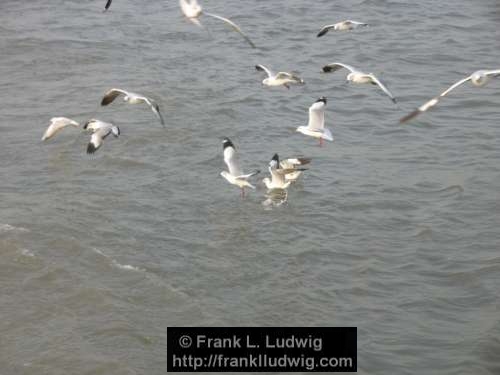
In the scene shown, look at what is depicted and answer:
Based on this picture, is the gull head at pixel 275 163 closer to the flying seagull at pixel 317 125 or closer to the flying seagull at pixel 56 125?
the flying seagull at pixel 317 125

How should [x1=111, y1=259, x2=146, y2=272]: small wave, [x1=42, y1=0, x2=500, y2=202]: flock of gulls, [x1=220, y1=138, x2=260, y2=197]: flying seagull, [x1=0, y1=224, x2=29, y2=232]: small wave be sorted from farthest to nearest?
[x1=220, y1=138, x2=260, y2=197]: flying seagull → [x1=42, y1=0, x2=500, y2=202]: flock of gulls → [x1=0, y1=224, x2=29, y2=232]: small wave → [x1=111, y1=259, x2=146, y2=272]: small wave

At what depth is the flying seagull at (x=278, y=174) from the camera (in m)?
11.1

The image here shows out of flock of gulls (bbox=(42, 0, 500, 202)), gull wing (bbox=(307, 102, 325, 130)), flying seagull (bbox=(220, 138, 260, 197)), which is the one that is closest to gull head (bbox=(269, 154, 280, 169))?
flock of gulls (bbox=(42, 0, 500, 202))

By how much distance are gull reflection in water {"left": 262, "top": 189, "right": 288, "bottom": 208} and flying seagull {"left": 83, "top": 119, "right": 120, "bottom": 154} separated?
1995mm

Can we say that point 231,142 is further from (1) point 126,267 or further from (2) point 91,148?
(1) point 126,267

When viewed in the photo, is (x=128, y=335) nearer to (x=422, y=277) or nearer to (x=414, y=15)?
(x=422, y=277)

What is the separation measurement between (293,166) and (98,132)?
7.99ft

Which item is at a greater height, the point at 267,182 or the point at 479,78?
the point at 479,78

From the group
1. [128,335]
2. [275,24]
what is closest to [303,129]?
[128,335]

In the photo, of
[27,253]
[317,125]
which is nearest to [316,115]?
[317,125]

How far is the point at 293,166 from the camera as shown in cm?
1129

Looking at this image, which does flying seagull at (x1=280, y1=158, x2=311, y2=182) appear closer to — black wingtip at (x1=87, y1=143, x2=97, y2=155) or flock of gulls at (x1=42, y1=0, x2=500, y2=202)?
flock of gulls at (x1=42, y1=0, x2=500, y2=202)

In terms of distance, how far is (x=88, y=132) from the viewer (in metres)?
12.8

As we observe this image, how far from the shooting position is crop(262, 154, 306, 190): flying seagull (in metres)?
11.1
